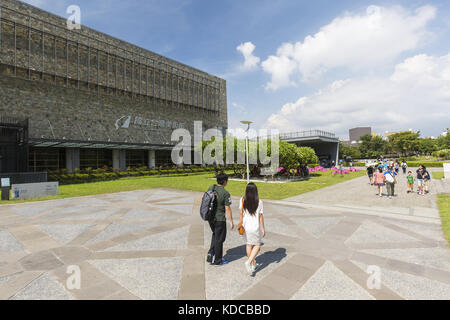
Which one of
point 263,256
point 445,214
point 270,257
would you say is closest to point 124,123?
point 263,256

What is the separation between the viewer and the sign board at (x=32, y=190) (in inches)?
512

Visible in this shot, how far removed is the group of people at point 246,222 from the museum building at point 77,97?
23.4 meters

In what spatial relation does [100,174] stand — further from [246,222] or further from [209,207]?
[246,222]

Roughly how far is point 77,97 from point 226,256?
3474cm

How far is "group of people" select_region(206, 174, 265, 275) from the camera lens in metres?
4.18

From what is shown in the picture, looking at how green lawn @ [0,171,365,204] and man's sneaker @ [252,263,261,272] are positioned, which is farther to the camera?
green lawn @ [0,171,365,204]

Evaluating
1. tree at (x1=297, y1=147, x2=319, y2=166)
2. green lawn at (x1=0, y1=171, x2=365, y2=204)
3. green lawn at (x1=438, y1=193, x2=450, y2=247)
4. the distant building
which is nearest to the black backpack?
green lawn at (x1=438, y1=193, x2=450, y2=247)

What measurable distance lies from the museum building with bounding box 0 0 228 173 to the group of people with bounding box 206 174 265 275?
921 inches

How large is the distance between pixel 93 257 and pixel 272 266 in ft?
13.1

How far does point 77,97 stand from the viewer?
1224 inches

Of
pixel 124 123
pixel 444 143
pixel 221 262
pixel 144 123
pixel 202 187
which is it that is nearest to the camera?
pixel 221 262

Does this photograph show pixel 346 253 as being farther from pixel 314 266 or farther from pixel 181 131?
pixel 181 131

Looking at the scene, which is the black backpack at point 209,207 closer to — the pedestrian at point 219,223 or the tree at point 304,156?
the pedestrian at point 219,223

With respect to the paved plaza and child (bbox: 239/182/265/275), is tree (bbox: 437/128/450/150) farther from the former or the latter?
child (bbox: 239/182/265/275)
